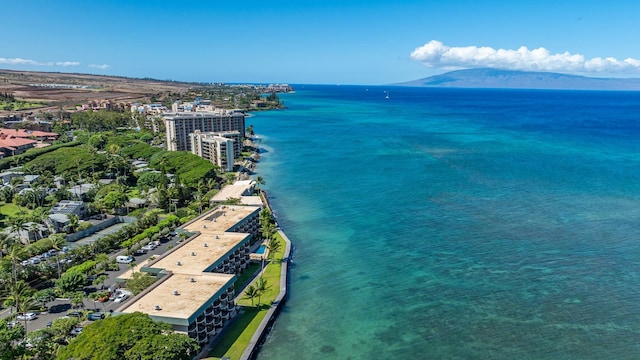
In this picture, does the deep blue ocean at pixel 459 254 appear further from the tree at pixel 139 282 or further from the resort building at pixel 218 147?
the tree at pixel 139 282

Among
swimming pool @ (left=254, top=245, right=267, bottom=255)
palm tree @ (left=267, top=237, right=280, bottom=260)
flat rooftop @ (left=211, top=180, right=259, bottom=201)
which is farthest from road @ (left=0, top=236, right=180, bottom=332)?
flat rooftop @ (left=211, top=180, right=259, bottom=201)

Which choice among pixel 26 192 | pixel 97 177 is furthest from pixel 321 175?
pixel 26 192

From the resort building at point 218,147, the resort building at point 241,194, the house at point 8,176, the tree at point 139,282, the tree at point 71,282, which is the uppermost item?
the resort building at point 218,147

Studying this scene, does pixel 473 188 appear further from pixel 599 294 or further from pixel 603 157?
pixel 603 157

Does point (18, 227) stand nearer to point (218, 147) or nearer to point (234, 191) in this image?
point (234, 191)

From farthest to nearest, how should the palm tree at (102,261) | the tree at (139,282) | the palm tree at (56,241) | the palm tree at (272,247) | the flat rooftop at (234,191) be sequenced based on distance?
1. the flat rooftop at (234,191)
2. the palm tree at (56,241)
3. the palm tree at (272,247)
4. the palm tree at (102,261)
5. the tree at (139,282)

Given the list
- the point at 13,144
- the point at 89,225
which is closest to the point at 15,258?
the point at 89,225

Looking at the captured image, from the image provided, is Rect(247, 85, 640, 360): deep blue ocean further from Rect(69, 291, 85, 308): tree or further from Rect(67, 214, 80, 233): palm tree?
Rect(67, 214, 80, 233): palm tree

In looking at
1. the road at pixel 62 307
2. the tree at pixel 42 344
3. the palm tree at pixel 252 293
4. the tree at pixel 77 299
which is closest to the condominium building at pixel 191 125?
the road at pixel 62 307
